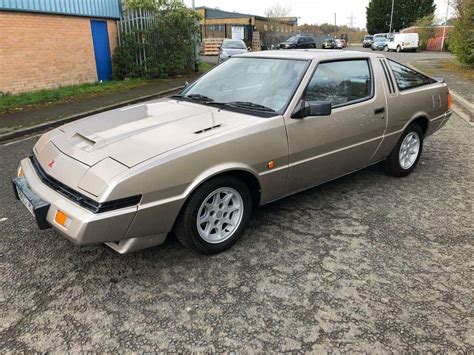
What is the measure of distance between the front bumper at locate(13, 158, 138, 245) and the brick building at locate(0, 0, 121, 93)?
31.4ft

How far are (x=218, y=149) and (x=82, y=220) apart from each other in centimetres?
106

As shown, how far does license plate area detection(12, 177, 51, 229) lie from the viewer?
269 centimetres

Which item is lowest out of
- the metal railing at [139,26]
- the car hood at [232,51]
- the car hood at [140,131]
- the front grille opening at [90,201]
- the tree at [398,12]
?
the front grille opening at [90,201]

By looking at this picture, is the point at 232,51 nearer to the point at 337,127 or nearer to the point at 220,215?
the point at 337,127

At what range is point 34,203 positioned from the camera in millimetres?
2760

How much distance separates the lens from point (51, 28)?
456 inches

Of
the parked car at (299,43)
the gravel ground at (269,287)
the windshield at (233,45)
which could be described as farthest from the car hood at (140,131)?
the parked car at (299,43)

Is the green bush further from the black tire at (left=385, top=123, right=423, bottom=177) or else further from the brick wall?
the black tire at (left=385, top=123, right=423, bottom=177)

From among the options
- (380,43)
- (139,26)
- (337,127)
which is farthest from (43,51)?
(380,43)

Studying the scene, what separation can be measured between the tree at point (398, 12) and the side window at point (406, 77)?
6226 centimetres

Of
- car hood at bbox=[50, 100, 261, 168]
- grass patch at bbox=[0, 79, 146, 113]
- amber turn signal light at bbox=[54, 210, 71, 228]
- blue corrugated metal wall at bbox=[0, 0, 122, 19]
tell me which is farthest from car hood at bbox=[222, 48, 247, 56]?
amber turn signal light at bbox=[54, 210, 71, 228]

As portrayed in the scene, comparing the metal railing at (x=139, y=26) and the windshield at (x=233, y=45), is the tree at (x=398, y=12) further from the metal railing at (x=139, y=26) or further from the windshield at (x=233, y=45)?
the metal railing at (x=139, y=26)

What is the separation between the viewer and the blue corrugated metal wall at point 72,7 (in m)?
10.5

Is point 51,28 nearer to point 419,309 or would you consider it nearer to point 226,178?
point 226,178
